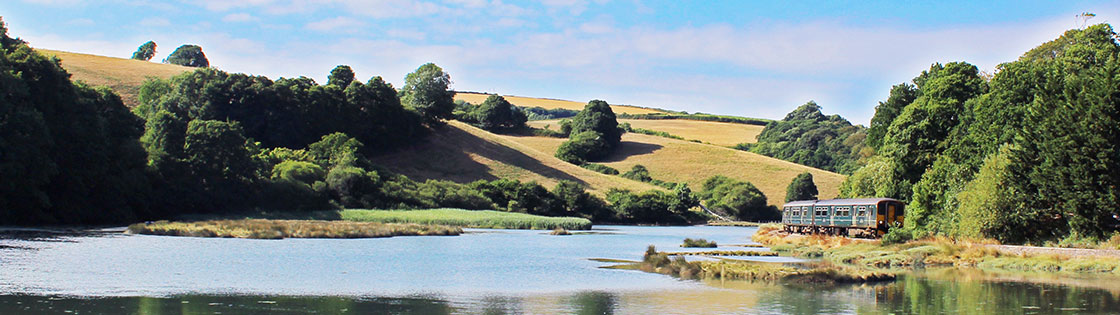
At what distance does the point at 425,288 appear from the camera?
24891 millimetres

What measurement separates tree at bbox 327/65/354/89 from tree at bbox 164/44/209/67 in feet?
167

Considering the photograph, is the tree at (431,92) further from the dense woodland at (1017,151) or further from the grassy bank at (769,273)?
the grassy bank at (769,273)

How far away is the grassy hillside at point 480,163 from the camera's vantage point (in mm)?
101625

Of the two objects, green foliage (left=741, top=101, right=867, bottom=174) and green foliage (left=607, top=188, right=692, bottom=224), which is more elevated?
green foliage (left=741, top=101, right=867, bottom=174)

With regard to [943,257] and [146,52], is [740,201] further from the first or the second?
[146,52]

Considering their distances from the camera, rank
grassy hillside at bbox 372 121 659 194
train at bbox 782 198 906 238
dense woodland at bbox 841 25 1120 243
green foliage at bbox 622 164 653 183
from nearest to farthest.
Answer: dense woodland at bbox 841 25 1120 243
train at bbox 782 198 906 238
grassy hillside at bbox 372 121 659 194
green foliage at bbox 622 164 653 183

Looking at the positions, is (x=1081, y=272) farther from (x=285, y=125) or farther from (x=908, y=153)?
(x=285, y=125)

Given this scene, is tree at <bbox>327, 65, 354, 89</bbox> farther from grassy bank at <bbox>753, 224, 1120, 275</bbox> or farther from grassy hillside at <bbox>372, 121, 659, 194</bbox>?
grassy bank at <bbox>753, 224, 1120, 275</bbox>

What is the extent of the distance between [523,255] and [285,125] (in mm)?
59156

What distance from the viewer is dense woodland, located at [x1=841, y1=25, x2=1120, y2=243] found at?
35344mm

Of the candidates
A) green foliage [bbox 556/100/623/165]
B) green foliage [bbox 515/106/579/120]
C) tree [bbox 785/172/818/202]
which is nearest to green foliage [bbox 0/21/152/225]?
green foliage [bbox 556/100/623/165]

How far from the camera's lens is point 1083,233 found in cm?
3612

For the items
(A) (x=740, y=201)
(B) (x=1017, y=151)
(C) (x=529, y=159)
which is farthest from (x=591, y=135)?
(B) (x=1017, y=151)

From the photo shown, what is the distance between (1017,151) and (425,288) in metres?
26.6
